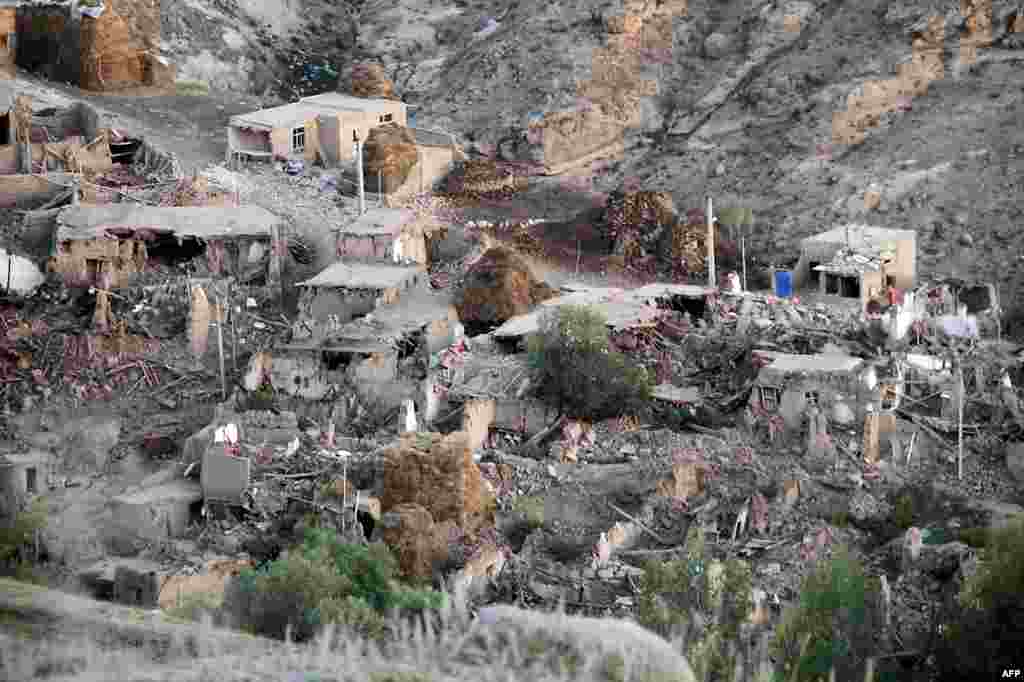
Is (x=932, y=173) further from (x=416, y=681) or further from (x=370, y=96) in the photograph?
(x=416, y=681)

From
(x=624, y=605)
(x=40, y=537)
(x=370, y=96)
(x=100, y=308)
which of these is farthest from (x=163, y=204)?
(x=624, y=605)

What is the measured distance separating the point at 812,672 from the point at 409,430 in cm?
833

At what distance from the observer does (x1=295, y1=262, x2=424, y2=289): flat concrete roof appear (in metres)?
36.2

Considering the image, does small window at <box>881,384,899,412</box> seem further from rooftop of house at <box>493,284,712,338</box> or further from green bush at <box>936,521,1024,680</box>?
green bush at <box>936,521,1024,680</box>

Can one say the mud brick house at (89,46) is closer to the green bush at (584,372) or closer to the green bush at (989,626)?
the green bush at (584,372)

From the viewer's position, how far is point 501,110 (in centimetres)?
4622

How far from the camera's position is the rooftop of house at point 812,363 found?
1288 inches

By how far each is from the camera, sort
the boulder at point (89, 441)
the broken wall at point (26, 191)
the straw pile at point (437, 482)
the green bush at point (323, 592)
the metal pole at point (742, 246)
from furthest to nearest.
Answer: the broken wall at point (26, 191), the metal pole at point (742, 246), the boulder at point (89, 441), the straw pile at point (437, 482), the green bush at point (323, 592)

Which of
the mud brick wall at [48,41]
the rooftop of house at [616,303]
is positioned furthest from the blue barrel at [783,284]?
the mud brick wall at [48,41]

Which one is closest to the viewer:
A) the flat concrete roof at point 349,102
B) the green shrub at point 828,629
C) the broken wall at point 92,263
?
the green shrub at point 828,629

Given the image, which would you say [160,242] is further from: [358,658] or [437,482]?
[358,658]

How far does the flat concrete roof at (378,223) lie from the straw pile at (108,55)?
956 centimetres

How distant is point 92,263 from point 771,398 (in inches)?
399

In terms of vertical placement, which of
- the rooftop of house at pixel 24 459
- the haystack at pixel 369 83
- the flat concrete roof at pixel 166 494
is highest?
the haystack at pixel 369 83
